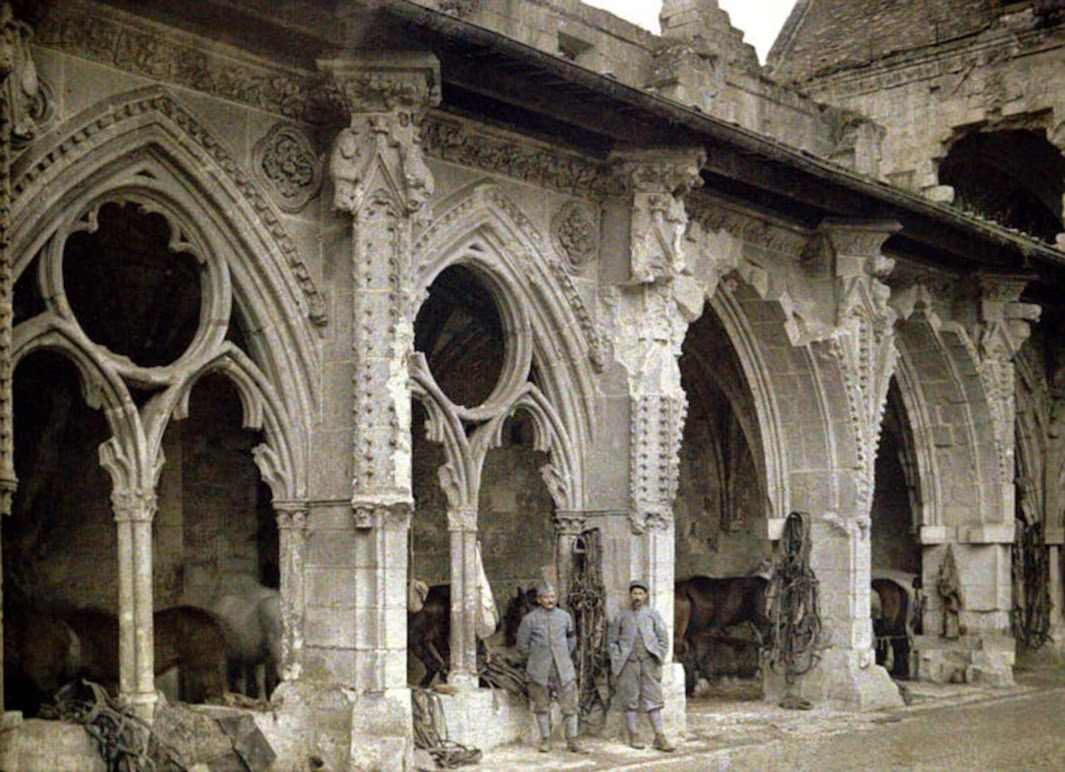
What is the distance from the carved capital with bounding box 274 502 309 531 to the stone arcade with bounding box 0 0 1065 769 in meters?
0.02

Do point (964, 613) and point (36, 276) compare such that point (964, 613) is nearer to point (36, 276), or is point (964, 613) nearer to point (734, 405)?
point (734, 405)

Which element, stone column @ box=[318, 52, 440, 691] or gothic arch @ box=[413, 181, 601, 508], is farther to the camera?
gothic arch @ box=[413, 181, 601, 508]

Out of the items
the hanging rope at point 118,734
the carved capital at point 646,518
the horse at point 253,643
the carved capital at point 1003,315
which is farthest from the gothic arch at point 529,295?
the carved capital at point 1003,315

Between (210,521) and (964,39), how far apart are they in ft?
41.8

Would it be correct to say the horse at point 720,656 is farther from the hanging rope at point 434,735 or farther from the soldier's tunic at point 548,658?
the hanging rope at point 434,735

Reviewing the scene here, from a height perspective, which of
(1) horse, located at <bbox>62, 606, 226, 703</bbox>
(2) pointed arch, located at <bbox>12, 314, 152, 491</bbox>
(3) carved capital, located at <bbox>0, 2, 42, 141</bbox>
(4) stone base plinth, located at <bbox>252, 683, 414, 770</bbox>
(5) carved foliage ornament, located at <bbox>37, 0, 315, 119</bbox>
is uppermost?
(5) carved foliage ornament, located at <bbox>37, 0, 315, 119</bbox>

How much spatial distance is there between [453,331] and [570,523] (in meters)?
3.12

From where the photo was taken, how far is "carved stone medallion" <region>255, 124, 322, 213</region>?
32.7 feet

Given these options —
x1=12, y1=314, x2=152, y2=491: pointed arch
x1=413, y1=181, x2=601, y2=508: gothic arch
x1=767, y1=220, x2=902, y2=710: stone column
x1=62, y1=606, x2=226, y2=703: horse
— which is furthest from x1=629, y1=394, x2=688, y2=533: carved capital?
x1=12, y1=314, x2=152, y2=491: pointed arch

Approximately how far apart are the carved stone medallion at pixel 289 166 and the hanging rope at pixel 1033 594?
11598 mm

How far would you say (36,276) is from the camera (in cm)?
883

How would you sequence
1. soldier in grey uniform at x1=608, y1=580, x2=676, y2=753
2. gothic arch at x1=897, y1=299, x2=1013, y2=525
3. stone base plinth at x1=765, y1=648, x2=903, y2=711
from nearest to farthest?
soldier in grey uniform at x1=608, y1=580, x2=676, y2=753
stone base plinth at x1=765, y1=648, x2=903, y2=711
gothic arch at x1=897, y1=299, x2=1013, y2=525

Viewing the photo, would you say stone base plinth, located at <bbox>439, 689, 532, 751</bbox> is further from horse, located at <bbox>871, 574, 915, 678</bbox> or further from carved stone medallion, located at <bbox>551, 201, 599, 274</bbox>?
horse, located at <bbox>871, 574, 915, 678</bbox>

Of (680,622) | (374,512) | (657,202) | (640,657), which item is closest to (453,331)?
(657,202)
